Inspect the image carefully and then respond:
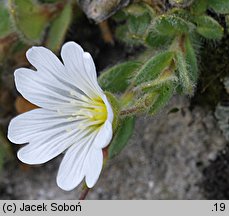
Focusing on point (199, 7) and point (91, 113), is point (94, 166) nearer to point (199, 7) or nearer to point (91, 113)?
point (91, 113)

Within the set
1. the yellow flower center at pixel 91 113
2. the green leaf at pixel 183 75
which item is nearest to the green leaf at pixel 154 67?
the green leaf at pixel 183 75

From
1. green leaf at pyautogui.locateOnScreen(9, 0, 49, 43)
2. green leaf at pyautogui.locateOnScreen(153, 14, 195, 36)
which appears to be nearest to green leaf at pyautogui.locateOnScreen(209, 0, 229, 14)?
green leaf at pyautogui.locateOnScreen(153, 14, 195, 36)

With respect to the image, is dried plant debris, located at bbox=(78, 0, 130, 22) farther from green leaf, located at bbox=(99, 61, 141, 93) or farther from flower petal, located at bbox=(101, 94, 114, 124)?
flower petal, located at bbox=(101, 94, 114, 124)

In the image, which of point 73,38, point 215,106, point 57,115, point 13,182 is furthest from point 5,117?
point 215,106

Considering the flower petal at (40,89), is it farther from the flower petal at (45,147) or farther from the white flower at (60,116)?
the flower petal at (45,147)

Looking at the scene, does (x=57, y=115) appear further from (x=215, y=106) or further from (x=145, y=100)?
(x=215, y=106)
